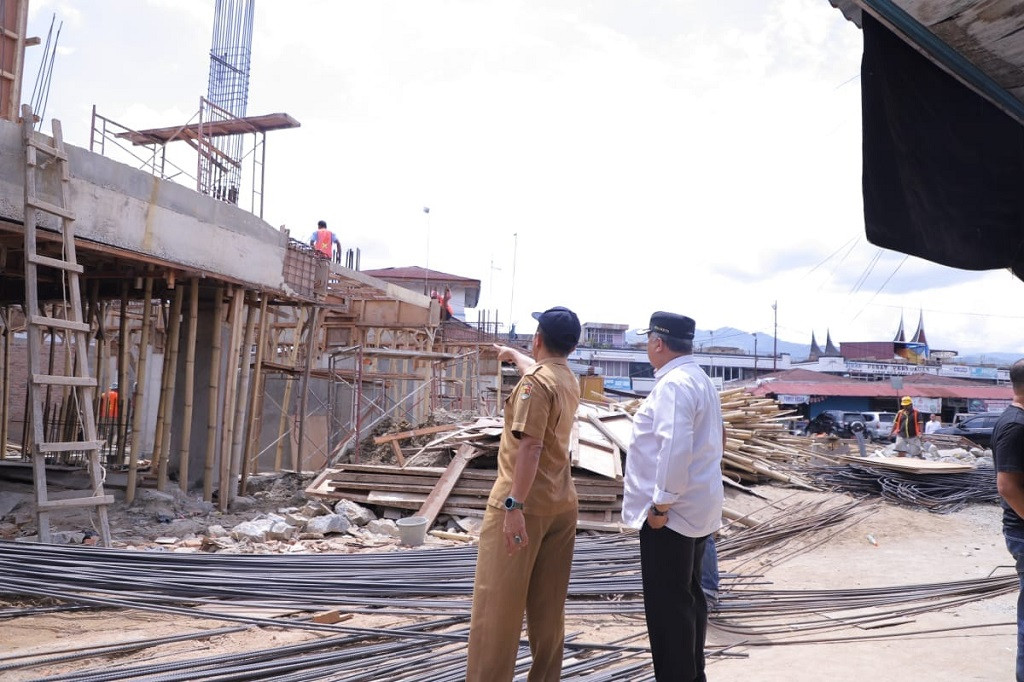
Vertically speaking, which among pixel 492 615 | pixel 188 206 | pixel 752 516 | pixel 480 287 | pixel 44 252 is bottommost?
pixel 752 516

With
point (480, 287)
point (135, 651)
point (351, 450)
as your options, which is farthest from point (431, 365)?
point (480, 287)

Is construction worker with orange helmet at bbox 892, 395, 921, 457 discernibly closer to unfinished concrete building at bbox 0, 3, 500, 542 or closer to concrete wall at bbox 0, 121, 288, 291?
unfinished concrete building at bbox 0, 3, 500, 542

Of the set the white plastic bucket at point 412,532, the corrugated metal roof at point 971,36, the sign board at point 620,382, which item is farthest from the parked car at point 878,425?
the corrugated metal roof at point 971,36

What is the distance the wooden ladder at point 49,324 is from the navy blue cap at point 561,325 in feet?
15.6

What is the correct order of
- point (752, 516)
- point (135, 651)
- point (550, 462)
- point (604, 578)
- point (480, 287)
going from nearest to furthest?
point (550, 462)
point (135, 651)
point (604, 578)
point (752, 516)
point (480, 287)

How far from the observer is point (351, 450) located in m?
15.0

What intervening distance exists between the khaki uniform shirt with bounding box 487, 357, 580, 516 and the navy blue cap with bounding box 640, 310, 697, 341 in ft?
1.95

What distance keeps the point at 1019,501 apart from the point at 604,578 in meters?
3.17

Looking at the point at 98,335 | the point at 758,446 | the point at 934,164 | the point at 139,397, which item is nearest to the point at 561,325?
the point at 934,164

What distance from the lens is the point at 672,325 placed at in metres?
3.71

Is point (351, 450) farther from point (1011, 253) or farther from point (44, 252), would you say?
point (1011, 253)

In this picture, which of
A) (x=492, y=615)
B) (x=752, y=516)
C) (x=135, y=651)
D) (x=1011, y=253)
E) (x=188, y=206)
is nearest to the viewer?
(x=1011, y=253)

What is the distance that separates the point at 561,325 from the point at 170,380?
7313 mm

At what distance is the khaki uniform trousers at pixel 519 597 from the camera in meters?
3.07
